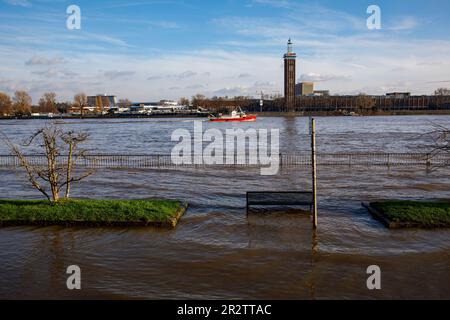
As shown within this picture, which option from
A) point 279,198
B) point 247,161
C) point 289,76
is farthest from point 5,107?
point 279,198

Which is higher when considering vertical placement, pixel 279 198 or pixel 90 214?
pixel 279 198

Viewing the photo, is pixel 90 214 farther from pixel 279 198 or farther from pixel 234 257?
pixel 279 198

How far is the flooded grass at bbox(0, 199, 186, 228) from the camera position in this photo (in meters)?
14.9

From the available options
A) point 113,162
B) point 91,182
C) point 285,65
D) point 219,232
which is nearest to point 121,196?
point 91,182

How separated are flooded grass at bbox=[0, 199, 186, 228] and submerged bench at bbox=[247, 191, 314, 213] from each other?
9.74 feet

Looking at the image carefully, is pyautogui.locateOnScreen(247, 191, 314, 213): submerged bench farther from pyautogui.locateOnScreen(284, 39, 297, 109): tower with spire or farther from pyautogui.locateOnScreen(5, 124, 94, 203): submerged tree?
pyautogui.locateOnScreen(284, 39, 297, 109): tower with spire

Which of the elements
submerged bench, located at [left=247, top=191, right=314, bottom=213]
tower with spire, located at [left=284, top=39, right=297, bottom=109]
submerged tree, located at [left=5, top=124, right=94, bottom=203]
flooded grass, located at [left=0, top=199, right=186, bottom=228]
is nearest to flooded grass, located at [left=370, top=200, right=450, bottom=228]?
submerged bench, located at [left=247, top=191, right=314, bottom=213]

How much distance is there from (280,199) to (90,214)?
7.28 meters

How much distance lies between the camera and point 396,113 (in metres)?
183

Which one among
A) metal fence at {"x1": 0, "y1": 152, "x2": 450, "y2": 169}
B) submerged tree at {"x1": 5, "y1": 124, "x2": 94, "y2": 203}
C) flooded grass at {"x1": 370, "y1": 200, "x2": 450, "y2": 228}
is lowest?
flooded grass at {"x1": 370, "y1": 200, "x2": 450, "y2": 228}

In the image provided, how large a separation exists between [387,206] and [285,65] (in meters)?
177

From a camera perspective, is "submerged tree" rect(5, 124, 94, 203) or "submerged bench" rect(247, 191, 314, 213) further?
"submerged bench" rect(247, 191, 314, 213)

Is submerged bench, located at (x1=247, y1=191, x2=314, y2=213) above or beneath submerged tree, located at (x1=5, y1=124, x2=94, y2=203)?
beneath

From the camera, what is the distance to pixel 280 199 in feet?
54.9
